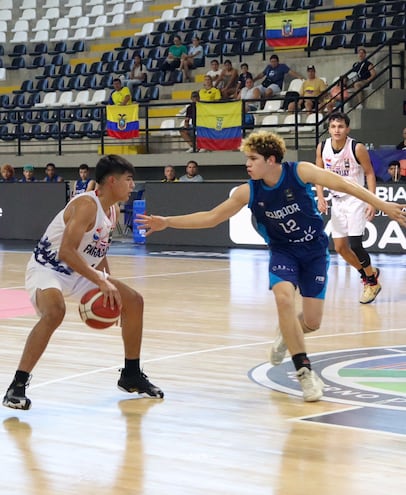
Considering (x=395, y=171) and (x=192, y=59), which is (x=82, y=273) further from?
(x=192, y=59)

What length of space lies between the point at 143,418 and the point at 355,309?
5.22m

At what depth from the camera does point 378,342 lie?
8.78 meters

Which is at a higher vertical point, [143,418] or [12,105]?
[12,105]

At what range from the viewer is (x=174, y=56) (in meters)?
25.5

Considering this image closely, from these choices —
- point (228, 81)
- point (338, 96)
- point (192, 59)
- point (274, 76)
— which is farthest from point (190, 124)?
point (338, 96)

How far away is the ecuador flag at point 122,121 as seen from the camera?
75.8 feet

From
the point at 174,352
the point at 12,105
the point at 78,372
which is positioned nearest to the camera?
the point at 78,372

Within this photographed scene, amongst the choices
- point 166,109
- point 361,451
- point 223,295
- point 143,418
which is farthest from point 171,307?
point 166,109

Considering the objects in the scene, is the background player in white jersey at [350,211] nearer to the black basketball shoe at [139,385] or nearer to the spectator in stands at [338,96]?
the black basketball shoe at [139,385]

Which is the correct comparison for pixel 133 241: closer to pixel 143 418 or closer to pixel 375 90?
pixel 375 90

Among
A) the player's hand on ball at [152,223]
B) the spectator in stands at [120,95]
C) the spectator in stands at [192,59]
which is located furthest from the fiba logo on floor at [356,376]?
the spectator in stands at [192,59]

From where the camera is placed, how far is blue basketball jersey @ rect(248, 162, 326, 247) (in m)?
6.88

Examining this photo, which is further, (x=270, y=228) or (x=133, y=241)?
(x=133, y=241)

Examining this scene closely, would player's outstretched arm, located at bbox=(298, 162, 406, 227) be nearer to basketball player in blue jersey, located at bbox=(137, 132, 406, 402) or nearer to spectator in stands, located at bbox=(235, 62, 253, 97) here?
basketball player in blue jersey, located at bbox=(137, 132, 406, 402)
